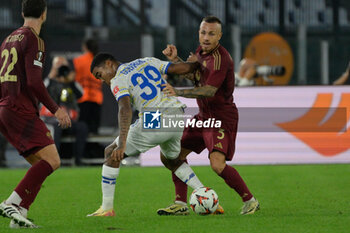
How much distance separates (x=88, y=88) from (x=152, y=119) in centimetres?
811

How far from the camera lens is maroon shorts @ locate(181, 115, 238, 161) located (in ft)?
30.5

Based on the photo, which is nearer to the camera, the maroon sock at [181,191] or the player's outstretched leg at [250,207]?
the player's outstretched leg at [250,207]

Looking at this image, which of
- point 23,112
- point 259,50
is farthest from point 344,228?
point 259,50

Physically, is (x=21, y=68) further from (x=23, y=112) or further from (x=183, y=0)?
(x=183, y=0)

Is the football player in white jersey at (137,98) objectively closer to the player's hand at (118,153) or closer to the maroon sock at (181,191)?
the player's hand at (118,153)

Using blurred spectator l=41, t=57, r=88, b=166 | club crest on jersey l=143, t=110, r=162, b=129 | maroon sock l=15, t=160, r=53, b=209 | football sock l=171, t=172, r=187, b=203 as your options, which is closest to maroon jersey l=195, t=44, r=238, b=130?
club crest on jersey l=143, t=110, r=162, b=129

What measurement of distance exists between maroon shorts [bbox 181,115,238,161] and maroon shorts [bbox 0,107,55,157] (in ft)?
5.98

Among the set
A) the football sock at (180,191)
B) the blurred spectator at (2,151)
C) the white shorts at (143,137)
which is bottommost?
the blurred spectator at (2,151)

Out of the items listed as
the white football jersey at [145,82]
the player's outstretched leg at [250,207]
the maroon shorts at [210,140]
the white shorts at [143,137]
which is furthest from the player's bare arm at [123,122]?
the player's outstretched leg at [250,207]

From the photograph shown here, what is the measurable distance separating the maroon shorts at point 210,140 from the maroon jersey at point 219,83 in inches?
4.2

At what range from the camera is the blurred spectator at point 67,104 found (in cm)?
1596

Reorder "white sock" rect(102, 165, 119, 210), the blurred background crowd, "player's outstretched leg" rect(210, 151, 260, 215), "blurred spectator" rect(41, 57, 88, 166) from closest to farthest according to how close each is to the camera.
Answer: "white sock" rect(102, 165, 119, 210) → "player's outstretched leg" rect(210, 151, 260, 215) → "blurred spectator" rect(41, 57, 88, 166) → the blurred background crowd

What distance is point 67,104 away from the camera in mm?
15992

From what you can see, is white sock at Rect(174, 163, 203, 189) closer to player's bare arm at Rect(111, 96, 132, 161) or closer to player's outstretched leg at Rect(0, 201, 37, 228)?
player's bare arm at Rect(111, 96, 132, 161)
